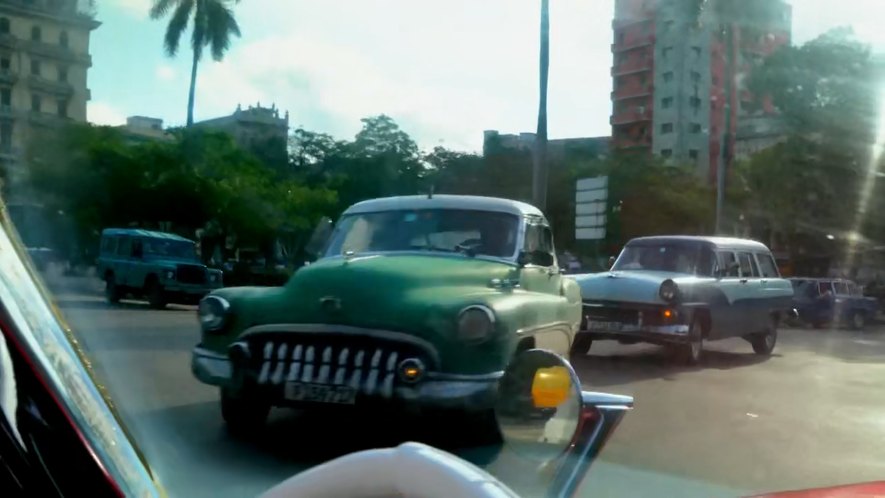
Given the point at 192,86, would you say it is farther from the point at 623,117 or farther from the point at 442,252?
the point at 623,117

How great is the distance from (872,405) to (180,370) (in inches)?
222

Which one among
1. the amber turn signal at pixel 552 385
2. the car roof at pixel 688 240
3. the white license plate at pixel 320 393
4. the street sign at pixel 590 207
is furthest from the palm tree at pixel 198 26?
the car roof at pixel 688 240

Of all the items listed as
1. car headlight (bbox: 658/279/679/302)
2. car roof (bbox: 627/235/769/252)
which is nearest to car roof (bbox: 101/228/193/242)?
car headlight (bbox: 658/279/679/302)

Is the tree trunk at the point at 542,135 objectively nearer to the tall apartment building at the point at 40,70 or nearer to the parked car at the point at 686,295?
the parked car at the point at 686,295

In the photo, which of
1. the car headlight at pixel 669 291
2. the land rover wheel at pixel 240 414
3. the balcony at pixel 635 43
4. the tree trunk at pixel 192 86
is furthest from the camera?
the car headlight at pixel 669 291

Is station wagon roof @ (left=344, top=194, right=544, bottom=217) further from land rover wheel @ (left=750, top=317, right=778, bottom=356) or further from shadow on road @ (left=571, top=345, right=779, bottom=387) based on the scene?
land rover wheel @ (left=750, top=317, right=778, bottom=356)

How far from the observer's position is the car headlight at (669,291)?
9.96 m

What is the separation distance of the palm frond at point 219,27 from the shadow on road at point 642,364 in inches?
212

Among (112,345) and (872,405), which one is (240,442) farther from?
(872,405)

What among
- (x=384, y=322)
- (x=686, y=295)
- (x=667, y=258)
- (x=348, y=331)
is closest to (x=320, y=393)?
(x=348, y=331)

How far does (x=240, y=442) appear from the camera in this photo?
549 centimetres

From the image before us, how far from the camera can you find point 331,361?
527 cm

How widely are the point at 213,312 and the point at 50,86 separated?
3177 mm

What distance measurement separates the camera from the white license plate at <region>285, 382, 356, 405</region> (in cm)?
514
